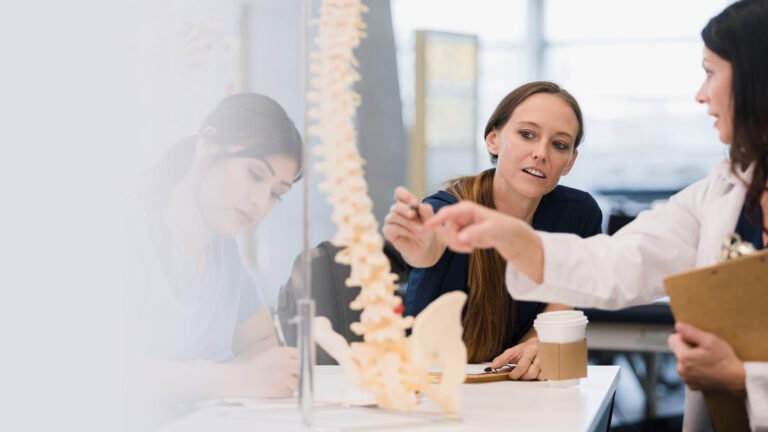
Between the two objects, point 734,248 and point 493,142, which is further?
point 493,142

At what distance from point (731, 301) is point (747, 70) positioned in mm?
356

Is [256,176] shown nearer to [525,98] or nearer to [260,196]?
[260,196]

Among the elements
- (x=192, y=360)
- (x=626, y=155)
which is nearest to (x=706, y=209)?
(x=192, y=360)

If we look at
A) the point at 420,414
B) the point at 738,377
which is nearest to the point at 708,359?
the point at 738,377

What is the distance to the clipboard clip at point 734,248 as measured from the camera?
1.39m

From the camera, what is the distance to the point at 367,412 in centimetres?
149

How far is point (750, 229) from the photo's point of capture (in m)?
1.48

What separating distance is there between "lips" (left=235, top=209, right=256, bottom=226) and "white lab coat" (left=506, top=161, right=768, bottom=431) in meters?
0.43

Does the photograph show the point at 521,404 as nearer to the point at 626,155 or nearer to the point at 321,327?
the point at 321,327

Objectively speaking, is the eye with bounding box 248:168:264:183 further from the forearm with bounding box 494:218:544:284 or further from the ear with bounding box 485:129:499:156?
the ear with bounding box 485:129:499:156

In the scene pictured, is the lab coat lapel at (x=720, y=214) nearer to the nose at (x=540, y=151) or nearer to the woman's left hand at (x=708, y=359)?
the woman's left hand at (x=708, y=359)

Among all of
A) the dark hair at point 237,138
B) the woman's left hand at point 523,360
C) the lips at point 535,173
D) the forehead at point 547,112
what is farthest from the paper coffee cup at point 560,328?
the dark hair at point 237,138

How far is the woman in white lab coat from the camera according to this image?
1345 millimetres

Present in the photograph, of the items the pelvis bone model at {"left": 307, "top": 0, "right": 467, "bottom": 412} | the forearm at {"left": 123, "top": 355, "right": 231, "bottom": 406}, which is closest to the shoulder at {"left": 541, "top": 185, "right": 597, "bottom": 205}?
the pelvis bone model at {"left": 307, "top": 0, "right": 467, "bottom": 412}
